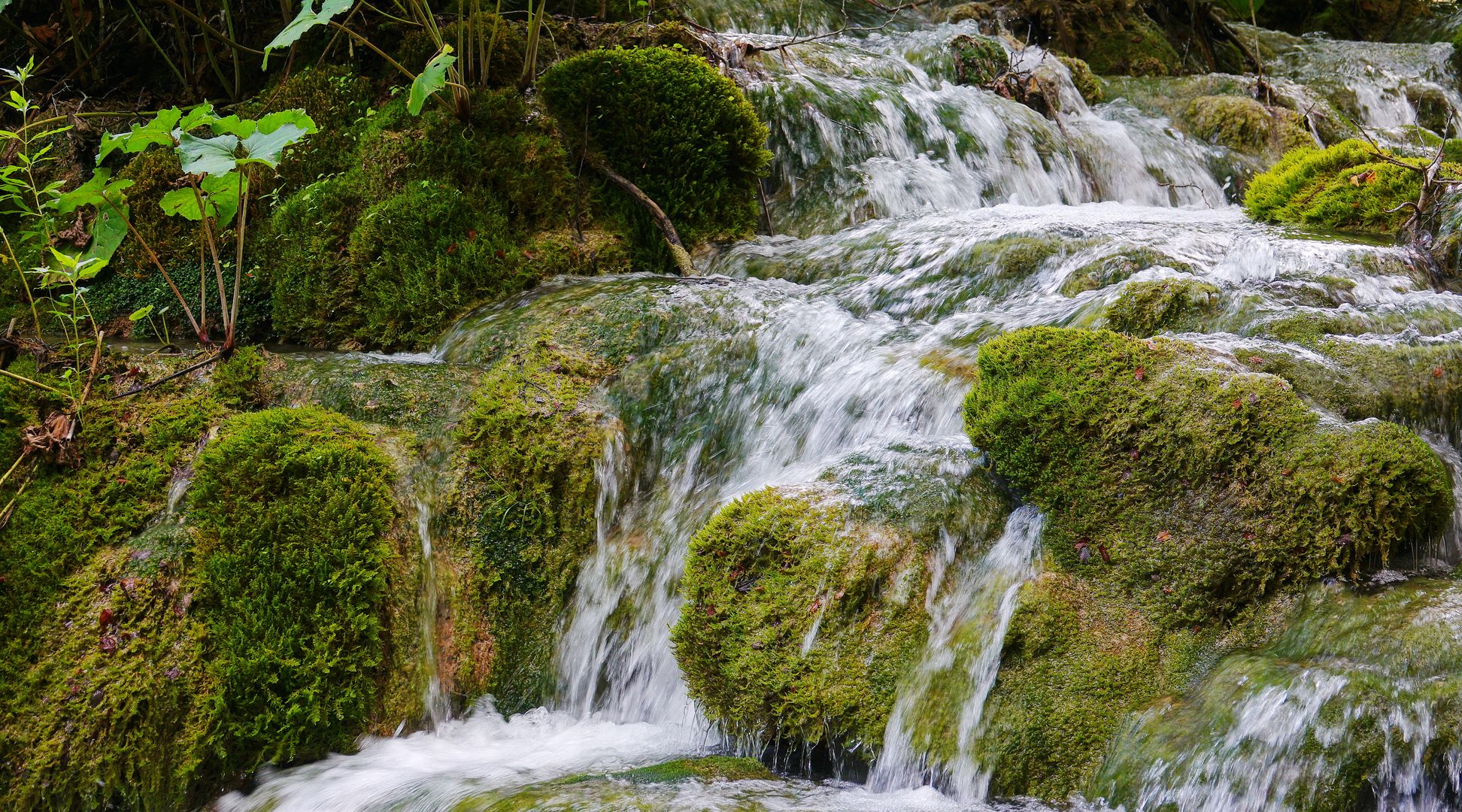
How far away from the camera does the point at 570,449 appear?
4133 mm

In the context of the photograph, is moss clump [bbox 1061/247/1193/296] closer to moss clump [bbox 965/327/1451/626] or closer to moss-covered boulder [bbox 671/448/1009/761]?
moss clump [bbox 965/327/1451/626]

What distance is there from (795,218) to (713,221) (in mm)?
733

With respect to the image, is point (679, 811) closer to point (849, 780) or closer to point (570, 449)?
point (849, 780)

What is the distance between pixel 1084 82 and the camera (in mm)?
9555

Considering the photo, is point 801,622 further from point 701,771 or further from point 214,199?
point 214,199

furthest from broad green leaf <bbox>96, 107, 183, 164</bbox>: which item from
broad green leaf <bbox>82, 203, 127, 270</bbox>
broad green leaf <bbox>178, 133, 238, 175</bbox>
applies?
broad green leaf <bbox>82, 203, 127, 270</bbox>

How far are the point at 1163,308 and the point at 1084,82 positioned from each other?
6.58 metres

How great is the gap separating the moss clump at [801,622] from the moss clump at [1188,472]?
58 centimetres

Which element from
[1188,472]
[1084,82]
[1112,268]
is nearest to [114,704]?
[1188,472]

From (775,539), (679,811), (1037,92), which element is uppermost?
(1037,92)

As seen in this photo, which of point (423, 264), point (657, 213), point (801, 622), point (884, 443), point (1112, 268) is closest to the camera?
point (801, 622)

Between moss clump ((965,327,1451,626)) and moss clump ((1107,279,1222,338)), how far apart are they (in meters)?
0.59

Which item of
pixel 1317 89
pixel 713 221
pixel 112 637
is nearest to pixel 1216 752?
pixel 112 637

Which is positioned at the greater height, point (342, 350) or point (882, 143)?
point (882, 143)
